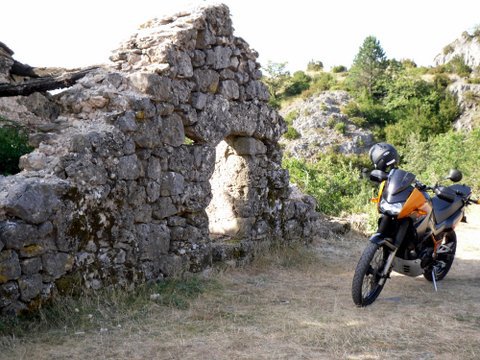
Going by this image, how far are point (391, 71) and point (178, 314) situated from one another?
129 feet

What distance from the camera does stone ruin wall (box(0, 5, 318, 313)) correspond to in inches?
165

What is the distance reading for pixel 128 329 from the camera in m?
4.02

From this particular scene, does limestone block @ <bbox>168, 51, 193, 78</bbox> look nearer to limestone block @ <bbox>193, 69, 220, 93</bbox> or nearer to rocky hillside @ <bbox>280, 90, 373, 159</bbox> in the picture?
limestone block @ <bbox>193, 69, 220, 93</bbox>

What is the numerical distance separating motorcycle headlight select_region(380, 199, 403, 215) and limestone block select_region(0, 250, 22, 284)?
3122mm

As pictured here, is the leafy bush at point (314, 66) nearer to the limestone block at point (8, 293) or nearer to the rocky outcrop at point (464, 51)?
the rocky outcrop at point (464, 51)

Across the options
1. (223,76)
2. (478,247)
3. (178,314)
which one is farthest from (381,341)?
(478,247)

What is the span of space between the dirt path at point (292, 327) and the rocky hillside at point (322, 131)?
21.8 meters

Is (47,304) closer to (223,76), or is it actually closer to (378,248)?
(378,248)

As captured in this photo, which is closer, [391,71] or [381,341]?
[381,341]

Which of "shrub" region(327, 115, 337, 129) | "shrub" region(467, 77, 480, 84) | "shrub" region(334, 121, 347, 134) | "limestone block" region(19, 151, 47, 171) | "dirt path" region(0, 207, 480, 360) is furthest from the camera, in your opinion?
"shrub" region(467, 77, 480, 84)

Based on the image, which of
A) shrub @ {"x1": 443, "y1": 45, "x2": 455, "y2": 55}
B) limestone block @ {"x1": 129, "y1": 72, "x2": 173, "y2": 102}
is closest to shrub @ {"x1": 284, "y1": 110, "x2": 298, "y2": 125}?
shrub @ {"x1": 443, "y1": 45, "x2": 455, "y2": 55}

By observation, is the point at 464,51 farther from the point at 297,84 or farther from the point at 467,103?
the point at 297,84

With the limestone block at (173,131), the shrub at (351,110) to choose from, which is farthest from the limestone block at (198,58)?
the shrub at (351,110)

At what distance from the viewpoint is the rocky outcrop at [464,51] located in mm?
42188
